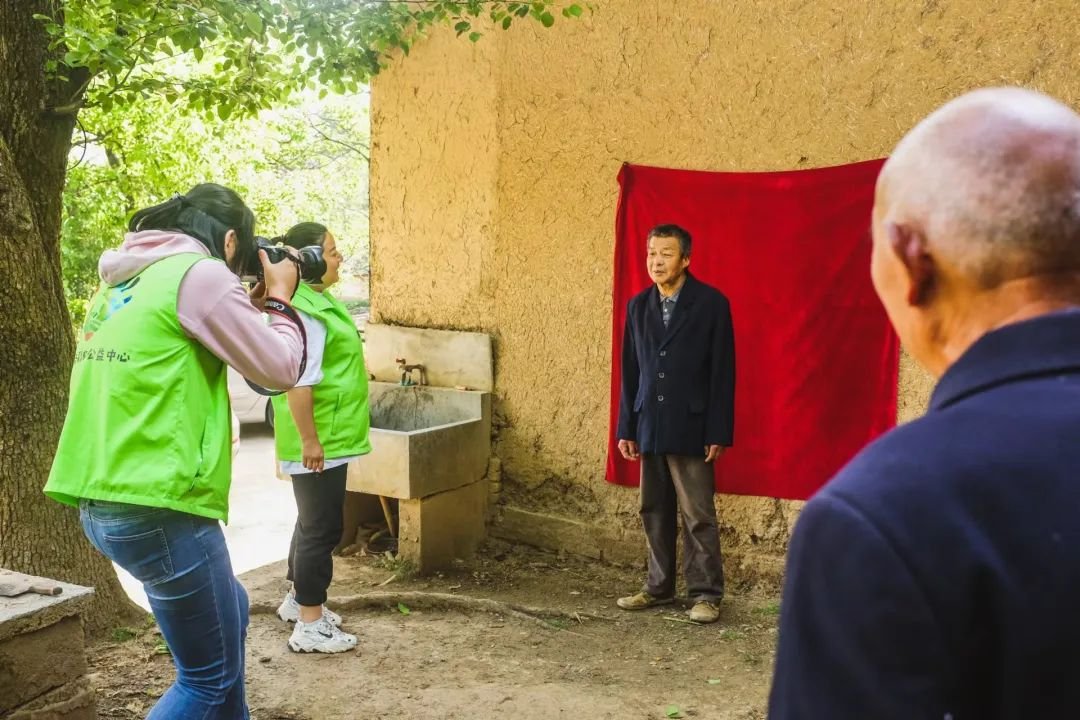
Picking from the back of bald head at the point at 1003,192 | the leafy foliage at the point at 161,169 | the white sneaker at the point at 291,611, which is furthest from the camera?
the leafy foliage at the point at 161,169

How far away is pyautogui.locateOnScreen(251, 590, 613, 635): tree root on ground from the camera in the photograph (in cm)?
495

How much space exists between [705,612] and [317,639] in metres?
1.88

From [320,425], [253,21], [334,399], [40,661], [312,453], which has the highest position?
[253,21]

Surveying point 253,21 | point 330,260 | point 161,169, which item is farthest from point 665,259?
point 161,169

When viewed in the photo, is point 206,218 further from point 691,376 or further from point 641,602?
point 641,602

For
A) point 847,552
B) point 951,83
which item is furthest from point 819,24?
point 847,552

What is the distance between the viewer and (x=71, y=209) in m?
10.9

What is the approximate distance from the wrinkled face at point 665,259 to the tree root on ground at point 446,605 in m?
1.77

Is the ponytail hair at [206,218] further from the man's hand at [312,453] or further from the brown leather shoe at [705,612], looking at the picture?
the brown leather shoe at [705,612]

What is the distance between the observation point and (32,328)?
13.4 feet

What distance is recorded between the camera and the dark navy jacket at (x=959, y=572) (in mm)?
832

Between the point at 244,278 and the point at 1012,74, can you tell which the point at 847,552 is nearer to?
the point at 244,278

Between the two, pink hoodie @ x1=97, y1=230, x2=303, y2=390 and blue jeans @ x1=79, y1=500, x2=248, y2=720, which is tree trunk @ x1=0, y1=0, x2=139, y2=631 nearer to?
pink hoodie @ x1=97, y1=230, x2=303, y2=390

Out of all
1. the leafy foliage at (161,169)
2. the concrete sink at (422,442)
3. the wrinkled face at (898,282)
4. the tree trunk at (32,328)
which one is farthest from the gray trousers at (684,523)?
the leafy foliage at (161,169)
